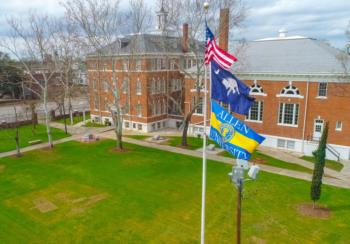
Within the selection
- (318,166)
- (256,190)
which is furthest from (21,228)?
(318,166)

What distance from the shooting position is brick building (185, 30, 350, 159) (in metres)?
27.9

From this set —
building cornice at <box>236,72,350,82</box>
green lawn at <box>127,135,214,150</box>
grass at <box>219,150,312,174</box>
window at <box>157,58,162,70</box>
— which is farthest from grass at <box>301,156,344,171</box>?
window at <box>157,58,162,70</box>

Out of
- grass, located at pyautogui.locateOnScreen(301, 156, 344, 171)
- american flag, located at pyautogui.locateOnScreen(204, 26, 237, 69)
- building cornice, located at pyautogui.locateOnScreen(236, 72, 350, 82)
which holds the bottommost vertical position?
grass, located at pyautogui.locateOnScreen(301, 156, 344, 171)

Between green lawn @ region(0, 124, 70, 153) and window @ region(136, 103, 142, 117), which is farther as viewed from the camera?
window @ region(136, 103, 142, 117)

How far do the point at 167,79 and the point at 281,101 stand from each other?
1601 centimetres

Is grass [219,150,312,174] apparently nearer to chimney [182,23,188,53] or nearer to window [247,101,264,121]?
window [247,101,264,121]

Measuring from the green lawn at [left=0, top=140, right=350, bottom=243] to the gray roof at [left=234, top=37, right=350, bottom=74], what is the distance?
12617mm

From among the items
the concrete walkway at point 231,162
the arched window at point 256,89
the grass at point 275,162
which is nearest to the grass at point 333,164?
the grass at point 275,162

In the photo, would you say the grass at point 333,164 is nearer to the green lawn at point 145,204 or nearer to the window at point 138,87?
the green lawn at point 145,204

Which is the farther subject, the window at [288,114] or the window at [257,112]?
the window at [257,112]

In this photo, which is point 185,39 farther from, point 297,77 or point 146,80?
point 297,77

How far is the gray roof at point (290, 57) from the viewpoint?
28688mm

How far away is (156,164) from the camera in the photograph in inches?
986

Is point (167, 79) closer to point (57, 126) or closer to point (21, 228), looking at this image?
point (57, 126)
